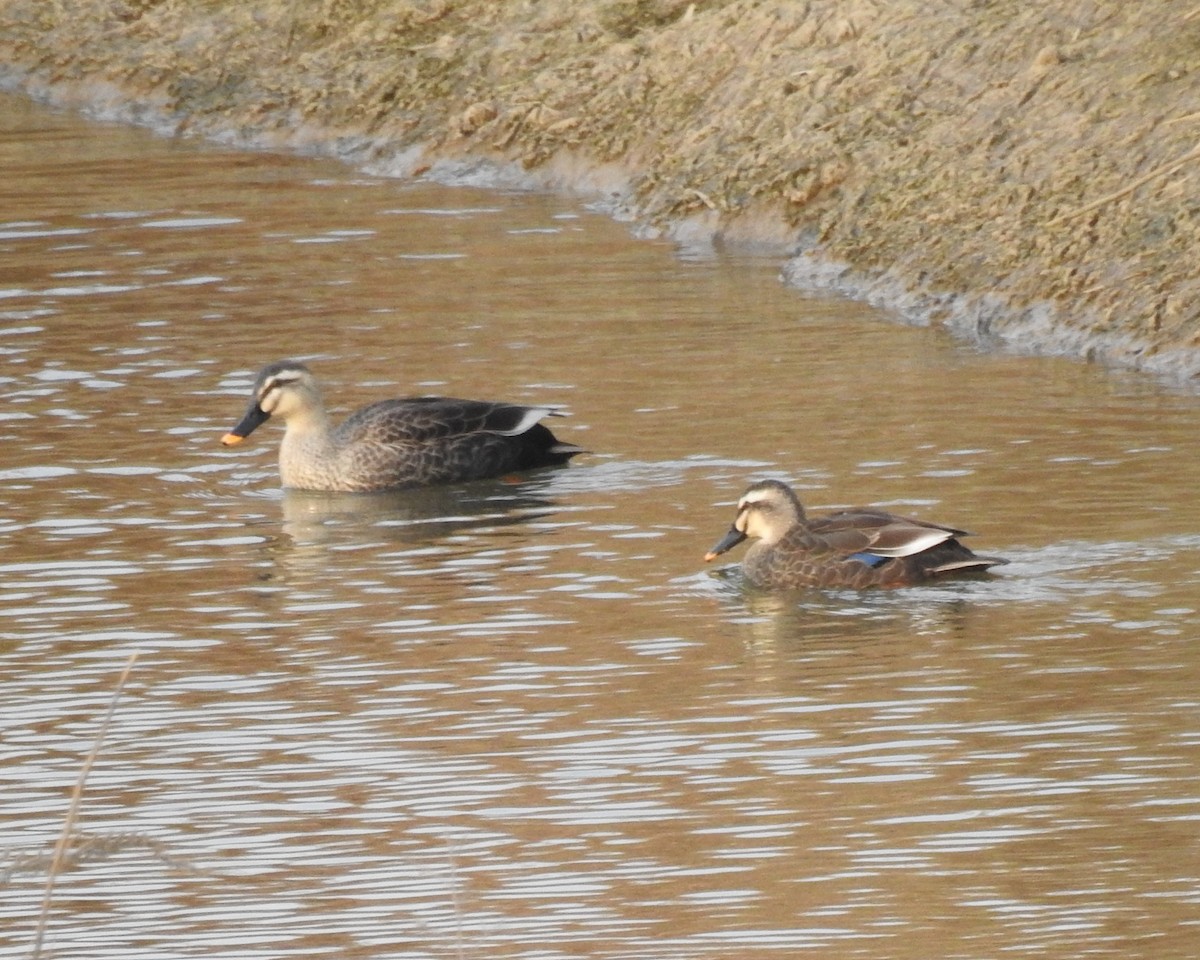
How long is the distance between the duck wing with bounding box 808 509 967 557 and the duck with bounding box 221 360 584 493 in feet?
9.31

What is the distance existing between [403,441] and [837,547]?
11.5 ft

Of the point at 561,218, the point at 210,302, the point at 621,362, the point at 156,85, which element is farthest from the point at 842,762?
the point at 156,85

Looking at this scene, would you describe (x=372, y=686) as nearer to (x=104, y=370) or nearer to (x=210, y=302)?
(x=104, y=370)

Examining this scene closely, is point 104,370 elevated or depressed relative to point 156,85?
depressed

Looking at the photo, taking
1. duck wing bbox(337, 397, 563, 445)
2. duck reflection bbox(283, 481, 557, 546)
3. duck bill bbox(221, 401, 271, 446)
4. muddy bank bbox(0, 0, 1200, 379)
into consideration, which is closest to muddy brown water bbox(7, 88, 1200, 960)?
duck reflection bbox(283, 481, 557, 546)

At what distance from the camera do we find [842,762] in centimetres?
952

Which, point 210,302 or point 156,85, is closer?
point 210,302

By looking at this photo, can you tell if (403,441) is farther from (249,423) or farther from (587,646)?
(587,646)

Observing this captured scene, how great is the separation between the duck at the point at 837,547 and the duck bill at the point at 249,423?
360 centimetres

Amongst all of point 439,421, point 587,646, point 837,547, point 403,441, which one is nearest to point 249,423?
point 403,441

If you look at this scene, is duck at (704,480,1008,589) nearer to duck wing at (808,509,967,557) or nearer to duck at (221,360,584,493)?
duck wing at (808,509,967,557)

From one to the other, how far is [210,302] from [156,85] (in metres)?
9.33

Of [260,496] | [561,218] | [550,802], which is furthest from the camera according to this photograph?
[561,218]

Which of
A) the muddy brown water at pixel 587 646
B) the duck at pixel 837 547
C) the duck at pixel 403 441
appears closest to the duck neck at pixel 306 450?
the duck at pixel 403 441
